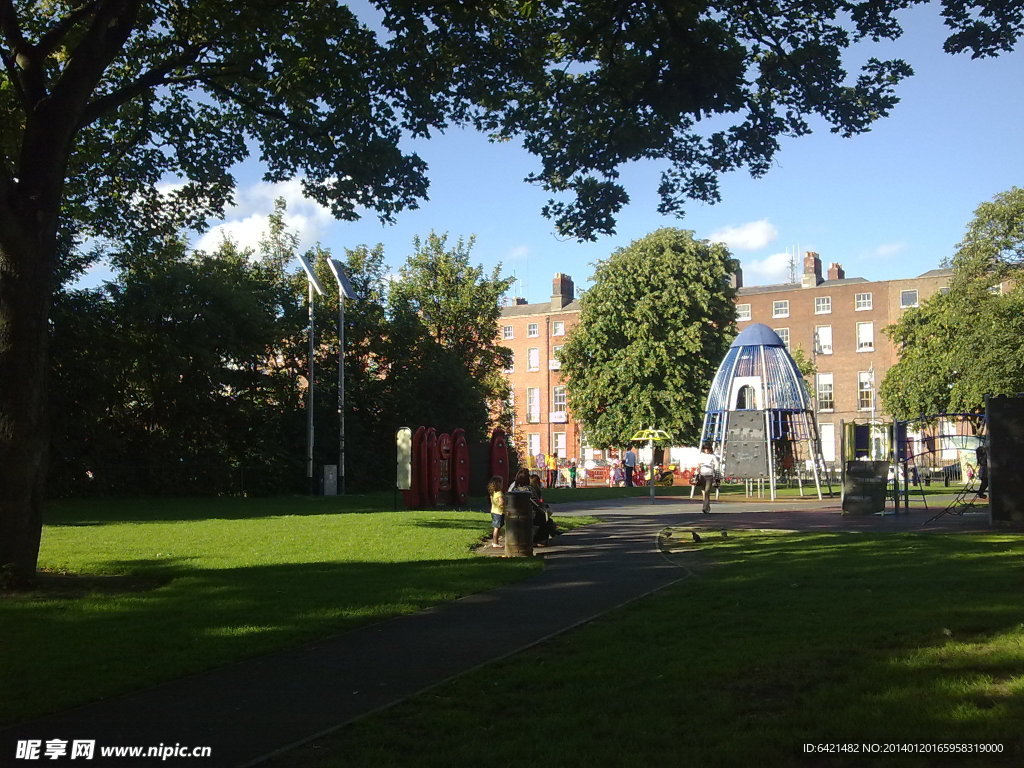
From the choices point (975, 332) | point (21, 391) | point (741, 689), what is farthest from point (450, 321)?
point (741, 689)

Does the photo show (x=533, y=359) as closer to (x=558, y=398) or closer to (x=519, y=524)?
(x=558, y=398)

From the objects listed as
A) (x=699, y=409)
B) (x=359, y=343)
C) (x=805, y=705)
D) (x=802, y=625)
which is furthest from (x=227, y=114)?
(x=699, y=409)

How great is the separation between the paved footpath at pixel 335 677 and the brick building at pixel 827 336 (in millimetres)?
56755

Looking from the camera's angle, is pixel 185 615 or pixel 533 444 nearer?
pixel 185 615

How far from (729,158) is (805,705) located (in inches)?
386

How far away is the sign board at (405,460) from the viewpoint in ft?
84.1

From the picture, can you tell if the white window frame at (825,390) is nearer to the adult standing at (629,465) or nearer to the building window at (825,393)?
the building window at (825,393)

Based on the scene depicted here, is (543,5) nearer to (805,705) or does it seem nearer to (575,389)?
(805,705)

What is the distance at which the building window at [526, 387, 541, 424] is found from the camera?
83938 mm

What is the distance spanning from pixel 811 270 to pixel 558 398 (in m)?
22.7

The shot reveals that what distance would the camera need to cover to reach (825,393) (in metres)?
74.1

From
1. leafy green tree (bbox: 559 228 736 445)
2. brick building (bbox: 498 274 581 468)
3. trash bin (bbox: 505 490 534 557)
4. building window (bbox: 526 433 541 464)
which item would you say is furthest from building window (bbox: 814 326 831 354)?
trash bin (bbox: 505 490 534 557)

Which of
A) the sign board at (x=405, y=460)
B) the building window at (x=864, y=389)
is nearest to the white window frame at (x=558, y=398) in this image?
the building window at (x=864, y=389)

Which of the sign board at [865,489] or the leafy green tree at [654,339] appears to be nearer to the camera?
the sign board at [865,489]
